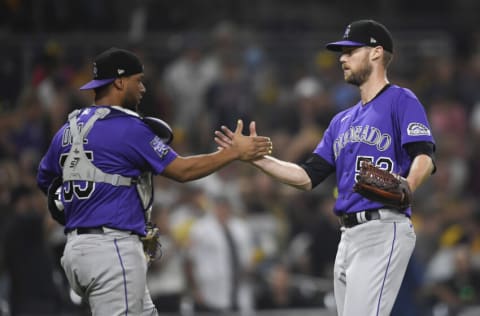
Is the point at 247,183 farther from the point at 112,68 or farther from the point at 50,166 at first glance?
the point at 112,68

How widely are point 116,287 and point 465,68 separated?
31.0 feet

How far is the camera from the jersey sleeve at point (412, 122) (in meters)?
6.05

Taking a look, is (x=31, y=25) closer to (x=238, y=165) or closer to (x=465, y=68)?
(x=238, y=165)

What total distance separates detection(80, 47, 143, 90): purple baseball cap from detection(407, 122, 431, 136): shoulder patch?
1739 millimetres

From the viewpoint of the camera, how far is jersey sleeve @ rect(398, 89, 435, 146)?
6051 mm

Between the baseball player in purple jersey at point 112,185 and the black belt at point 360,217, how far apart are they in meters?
0.89

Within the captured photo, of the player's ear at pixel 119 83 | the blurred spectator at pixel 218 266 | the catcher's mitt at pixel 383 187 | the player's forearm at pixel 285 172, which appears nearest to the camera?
the catcher's mitt at pixel 383 187

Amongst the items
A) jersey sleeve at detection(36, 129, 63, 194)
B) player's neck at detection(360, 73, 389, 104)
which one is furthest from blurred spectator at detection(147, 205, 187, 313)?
player's neck at detection(360, 73, 389, 104)

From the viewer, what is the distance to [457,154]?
42.9 ft

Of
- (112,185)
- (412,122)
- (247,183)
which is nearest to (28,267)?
(247,183)

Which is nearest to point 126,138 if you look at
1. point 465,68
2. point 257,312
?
point 257,312

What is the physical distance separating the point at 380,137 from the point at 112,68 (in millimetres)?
1729

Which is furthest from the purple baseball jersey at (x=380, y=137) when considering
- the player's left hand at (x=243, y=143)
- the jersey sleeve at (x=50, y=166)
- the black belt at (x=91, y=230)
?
the jersey sleeve at (x=50, y=166)

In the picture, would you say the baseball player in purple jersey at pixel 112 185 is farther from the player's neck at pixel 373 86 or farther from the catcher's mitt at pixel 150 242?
the player's neck at pixel 373 86
